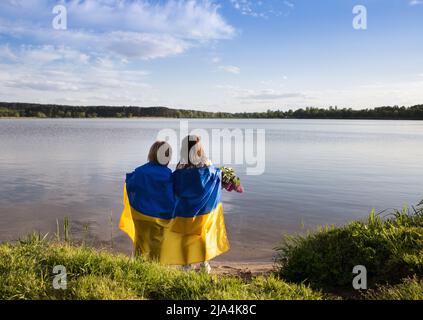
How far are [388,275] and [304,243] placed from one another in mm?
1457

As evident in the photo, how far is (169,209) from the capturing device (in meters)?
6.39

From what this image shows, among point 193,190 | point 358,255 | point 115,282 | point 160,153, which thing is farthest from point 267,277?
point 160,153

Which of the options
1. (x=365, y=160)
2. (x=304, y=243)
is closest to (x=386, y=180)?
(x=365, y=160)

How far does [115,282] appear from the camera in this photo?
15.5 feet

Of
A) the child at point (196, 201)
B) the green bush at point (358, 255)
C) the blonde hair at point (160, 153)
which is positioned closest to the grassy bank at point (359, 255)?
the green bush at point (358, 255)

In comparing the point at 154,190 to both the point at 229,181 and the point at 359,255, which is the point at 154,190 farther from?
the point at 359,255

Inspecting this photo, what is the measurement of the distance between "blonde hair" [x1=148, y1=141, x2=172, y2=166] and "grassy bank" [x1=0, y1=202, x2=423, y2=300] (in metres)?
1.48

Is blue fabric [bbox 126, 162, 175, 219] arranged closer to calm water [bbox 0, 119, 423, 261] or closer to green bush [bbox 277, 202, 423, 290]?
green bush [bbox 277, 202, 423, 290]

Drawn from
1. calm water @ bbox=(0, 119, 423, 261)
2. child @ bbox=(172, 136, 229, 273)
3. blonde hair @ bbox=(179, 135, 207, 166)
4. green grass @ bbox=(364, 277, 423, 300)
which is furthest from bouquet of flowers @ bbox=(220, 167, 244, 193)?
green grass @ bbox=(364, 277, 423, 300)

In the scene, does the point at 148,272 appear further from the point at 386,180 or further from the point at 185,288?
the point at 386,180

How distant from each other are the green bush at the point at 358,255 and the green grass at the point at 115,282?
1.16 metres

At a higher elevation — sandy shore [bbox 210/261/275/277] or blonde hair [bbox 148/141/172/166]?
blonde hair [bbox 148/141/172/166]

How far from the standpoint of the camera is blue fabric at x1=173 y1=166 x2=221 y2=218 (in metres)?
6.33
